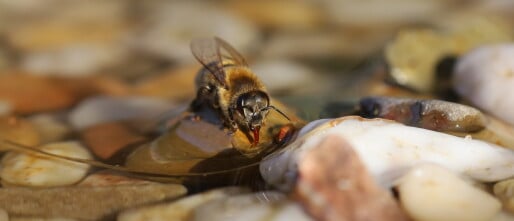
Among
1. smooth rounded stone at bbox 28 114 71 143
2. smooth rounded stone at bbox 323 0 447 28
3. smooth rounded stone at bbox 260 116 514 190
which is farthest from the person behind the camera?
smooth rounded stone at bbox 323 0 447 28

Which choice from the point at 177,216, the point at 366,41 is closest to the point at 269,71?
the point at 366,41

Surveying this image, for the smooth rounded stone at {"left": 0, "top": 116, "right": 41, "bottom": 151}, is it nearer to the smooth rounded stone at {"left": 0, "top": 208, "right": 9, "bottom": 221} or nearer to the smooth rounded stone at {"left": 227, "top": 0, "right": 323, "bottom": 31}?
the smooth rounded stone at {"left": 0, "top": 208, "right": 9, "bottom": 221}

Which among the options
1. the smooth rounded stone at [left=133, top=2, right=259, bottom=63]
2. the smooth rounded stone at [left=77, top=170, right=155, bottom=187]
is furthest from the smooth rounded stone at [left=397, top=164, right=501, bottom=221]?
the smooth rounded stone at [left=133, top=2, right=259, bottom=63]

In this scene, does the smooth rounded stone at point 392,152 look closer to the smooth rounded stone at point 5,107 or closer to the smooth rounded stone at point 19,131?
the smooth rounded stone at point 19,131

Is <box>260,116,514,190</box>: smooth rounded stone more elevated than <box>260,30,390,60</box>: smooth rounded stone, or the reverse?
<box>260,116,514,190</box>: smooth rounded stone

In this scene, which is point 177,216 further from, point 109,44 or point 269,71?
point 109,44

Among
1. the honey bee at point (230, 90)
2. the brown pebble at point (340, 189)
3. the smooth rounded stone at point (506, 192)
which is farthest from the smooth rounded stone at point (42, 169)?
the smooth rounded stone at point (506, 192)
